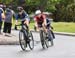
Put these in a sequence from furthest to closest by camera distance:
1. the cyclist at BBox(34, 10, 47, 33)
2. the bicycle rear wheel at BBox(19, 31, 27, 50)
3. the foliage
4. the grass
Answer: the foliage, the grass, the cyclist at BBox(34, 10, 47, 33), the bicycle rear wheel at BBox(19, 31, 27, 50)

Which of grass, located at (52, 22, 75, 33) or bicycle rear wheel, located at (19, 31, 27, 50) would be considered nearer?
bicycle rear wheel, located at (19, 31, 27, 50)

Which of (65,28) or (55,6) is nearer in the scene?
(65,28)

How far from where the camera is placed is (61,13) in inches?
2281

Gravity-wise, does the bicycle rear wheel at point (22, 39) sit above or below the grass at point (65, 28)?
above

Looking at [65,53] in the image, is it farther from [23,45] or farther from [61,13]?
[61,13]

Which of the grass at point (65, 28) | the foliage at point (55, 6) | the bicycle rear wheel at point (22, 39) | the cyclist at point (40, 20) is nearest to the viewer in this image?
the bicycle rear wheel at point (22, 39)

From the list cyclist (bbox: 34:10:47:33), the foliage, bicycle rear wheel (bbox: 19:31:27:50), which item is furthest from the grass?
the foliage

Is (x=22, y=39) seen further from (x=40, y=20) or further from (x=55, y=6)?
(x=55, y=6)

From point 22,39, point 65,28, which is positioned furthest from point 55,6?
point 22,39

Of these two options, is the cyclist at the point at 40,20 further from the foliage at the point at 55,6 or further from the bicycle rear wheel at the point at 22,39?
the foliage at the point at 55,6

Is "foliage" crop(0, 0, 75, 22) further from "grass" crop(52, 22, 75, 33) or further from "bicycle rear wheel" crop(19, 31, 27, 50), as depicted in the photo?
"bicycle rear wheel" crop(19, 31, 27, 50)

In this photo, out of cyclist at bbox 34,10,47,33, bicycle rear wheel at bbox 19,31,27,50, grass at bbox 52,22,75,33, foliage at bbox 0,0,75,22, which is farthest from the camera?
foliage at bbox 0,0,75,22

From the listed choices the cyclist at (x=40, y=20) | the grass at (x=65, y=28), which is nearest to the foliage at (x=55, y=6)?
the grass at (x=65, y=28)

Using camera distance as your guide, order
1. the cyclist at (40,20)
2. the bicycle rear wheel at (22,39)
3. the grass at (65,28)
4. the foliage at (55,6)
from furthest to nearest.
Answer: the foliage at (55,6) < the grass at (65,28) < the cyclist at (40,20) < the bicycle rear wheel at (22,39)
